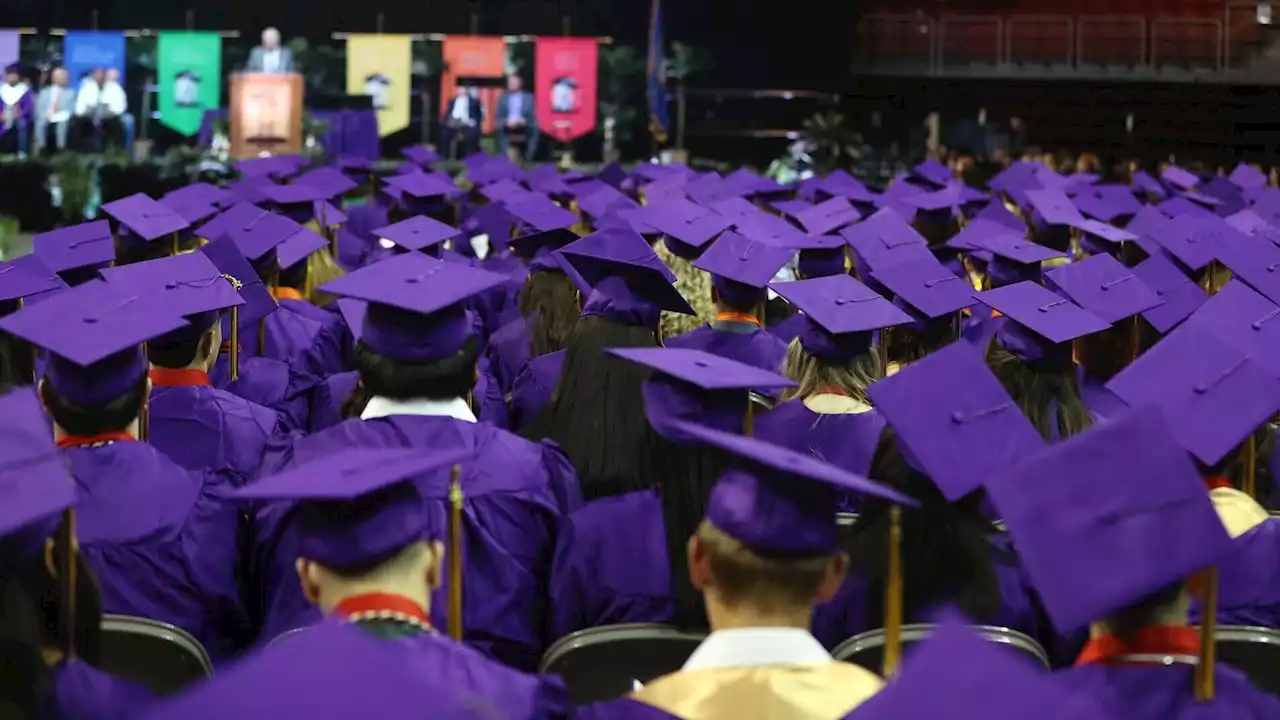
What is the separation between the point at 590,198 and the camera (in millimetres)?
6840

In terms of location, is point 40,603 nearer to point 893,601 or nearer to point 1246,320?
point 893,601

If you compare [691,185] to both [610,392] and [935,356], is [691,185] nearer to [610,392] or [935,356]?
[610,392]

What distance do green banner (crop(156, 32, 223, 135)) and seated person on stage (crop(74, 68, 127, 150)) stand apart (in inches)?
35.7

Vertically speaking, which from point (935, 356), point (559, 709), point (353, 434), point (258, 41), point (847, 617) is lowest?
point (847, 617)

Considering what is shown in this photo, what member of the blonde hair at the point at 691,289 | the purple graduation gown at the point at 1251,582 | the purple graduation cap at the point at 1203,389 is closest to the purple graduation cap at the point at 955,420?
the purple graduation cap at the point at 1203,389

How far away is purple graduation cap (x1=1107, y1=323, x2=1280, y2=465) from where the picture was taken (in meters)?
2.59

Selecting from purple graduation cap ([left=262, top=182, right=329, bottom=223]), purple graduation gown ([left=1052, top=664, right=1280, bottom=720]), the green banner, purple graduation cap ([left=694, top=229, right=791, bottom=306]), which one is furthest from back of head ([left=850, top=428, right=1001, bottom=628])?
the green banner

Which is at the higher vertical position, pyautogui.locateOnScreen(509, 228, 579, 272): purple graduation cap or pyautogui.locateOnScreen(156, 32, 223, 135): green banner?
pyautogui.locateOnScreen(156, 32, 223, 135): green banner

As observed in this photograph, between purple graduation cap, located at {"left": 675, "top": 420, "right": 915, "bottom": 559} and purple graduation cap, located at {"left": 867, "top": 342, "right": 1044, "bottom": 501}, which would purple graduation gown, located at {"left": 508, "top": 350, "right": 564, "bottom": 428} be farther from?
purple graduation cap, located at {"left": 675, "top": 420, "right": 915, "bottom": 559}

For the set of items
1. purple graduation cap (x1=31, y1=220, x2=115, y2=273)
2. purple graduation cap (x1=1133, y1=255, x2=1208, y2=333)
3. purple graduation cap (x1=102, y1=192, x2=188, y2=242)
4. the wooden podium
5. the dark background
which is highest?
the dark background

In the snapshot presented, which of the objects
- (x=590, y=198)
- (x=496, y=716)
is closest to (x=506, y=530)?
(x=496, y=716)

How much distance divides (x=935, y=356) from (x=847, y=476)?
0.75 meters

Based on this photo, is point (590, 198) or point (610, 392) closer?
point (610, 392)

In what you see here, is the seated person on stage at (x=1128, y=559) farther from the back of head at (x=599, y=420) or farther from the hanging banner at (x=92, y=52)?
the hanging banner at (x=92, y=52)
